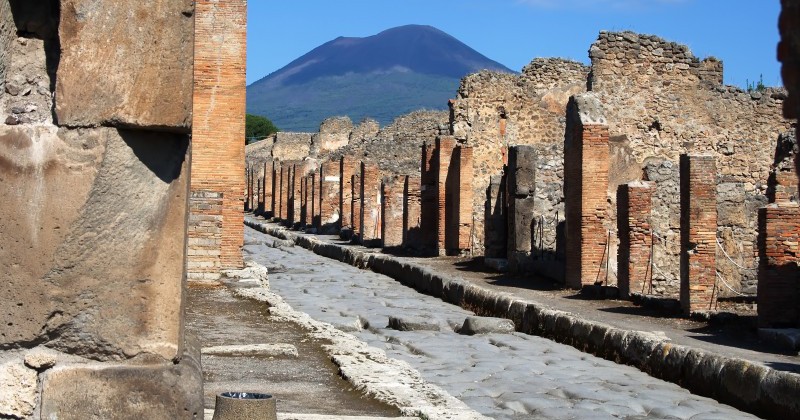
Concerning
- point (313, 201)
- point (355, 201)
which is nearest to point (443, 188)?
point (355, 201)

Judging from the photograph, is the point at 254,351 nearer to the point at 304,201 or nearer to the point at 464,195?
the point at 464,195

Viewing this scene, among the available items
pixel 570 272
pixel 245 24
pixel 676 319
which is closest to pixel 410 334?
pixel 676 319

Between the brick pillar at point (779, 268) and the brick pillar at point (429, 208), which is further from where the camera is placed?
the brick pillar at point (429, 208)

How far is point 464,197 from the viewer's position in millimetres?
23203

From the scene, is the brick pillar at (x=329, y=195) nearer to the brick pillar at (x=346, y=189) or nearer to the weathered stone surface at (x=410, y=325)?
the brick pillar at (x=346, y=189)

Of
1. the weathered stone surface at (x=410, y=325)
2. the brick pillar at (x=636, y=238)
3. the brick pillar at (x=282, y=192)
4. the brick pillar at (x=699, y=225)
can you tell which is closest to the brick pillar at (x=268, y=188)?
the brick pillar at (x=282, y=192)

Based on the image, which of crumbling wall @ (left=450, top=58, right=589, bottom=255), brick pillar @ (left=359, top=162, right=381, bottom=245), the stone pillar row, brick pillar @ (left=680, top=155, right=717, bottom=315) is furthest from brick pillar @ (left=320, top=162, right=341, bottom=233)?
brick pillar @ (left=680, top=155, right=717, bottom=315)

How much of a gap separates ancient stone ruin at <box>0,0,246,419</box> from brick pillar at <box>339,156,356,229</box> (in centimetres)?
3083

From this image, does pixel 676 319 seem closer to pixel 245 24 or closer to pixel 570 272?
pixel 570 272

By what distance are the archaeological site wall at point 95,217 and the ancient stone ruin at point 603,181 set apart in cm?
755

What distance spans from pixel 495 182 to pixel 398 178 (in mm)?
8615

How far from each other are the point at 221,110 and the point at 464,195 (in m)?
8.45

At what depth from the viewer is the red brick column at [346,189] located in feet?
116

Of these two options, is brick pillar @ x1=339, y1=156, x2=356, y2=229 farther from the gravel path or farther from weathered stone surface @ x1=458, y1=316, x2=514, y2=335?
weathered stone surface @ x1=458, y1=316, x2=514, y2=335
